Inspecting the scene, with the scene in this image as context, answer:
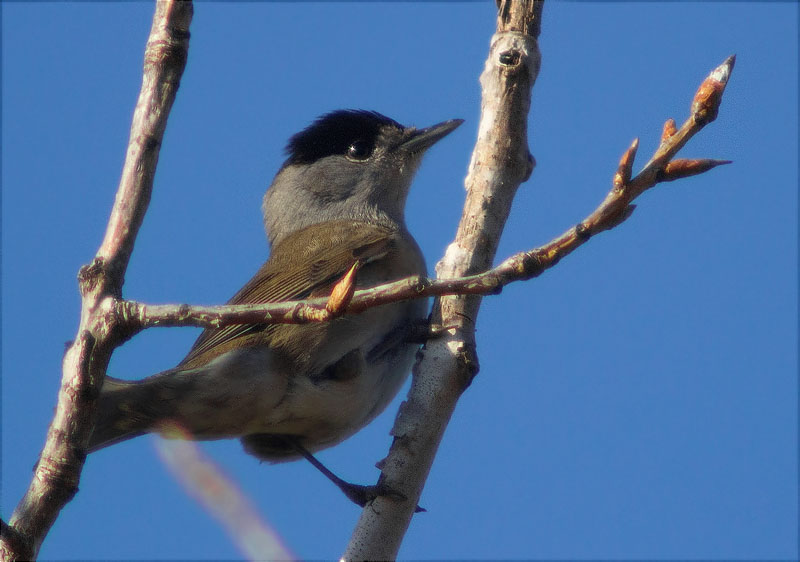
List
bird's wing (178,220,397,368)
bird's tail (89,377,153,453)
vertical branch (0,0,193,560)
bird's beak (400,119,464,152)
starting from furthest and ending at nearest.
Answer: bird's beak (400,119,464,152), bird's wing (178,220,397,368), bird's tail (89,377,153,453), vertical branch (0,0,193,560)

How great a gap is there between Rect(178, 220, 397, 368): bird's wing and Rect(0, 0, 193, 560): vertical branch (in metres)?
2.18

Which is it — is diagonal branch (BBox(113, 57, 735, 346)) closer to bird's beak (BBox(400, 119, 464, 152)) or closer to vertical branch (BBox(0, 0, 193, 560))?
vertical branch (BBox(0, 0, 193, 560))

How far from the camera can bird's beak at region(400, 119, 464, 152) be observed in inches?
285

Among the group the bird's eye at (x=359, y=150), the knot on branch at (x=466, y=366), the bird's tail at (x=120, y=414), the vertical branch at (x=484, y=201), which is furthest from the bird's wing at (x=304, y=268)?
the knot on branch at (x=466, y=366)

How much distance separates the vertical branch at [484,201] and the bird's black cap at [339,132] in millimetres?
2988

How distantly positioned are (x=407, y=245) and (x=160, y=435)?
7.29 ft

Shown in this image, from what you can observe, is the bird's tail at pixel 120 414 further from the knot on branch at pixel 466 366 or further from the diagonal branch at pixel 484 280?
the diagonal branch at pixel 484 280

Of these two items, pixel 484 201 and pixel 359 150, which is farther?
pixel 359 150

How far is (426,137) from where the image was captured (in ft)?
23.8

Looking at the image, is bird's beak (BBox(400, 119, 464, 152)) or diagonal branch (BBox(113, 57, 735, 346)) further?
bird's beak (BBox(400, 119, 464, 152))

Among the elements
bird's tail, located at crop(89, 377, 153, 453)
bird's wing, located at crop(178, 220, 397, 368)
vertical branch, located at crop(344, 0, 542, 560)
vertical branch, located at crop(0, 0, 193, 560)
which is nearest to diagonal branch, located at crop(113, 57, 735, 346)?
vertical branch, located at crop(0, 0, 193, 560)

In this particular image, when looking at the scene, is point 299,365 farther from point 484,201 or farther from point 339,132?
point 339,132

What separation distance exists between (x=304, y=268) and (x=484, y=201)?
173 cm

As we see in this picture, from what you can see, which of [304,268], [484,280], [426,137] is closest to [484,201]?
[484,280]
